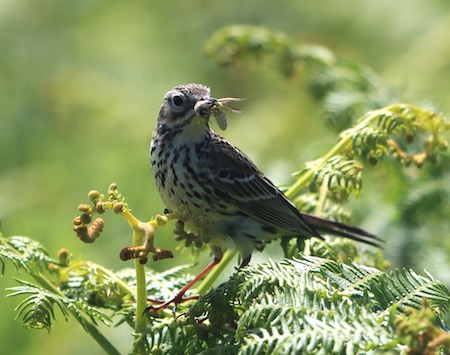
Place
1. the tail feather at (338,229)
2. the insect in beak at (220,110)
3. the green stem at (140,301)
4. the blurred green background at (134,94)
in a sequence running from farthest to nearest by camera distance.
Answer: the blurred green background at (134,94)
the tail feather at (338,229)
the insect in beak at (220,110)
the green stem at (140,301)

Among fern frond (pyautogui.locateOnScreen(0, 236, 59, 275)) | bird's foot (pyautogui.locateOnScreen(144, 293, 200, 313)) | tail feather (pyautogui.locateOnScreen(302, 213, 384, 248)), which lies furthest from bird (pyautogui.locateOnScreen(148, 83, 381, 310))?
fern frond (pyautogui.locateOnScreen(0, 236, 59, 275))

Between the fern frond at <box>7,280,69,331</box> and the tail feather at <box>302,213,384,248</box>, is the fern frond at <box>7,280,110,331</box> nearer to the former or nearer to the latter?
the fern frond at <box>7,280,69,331</box>

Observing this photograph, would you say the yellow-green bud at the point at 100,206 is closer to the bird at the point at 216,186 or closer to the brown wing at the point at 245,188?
the bird at the point at 216,186

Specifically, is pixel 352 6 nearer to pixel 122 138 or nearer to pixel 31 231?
pixel 122 138

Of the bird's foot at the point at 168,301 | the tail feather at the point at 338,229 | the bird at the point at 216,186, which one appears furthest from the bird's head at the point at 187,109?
the bird's foot at the point at 168,301

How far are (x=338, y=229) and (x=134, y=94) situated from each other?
337 centimetres

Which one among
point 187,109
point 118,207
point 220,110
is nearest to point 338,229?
point 220,110

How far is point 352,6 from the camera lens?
26.4 feet

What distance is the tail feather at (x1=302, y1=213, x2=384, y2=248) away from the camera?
3586mm

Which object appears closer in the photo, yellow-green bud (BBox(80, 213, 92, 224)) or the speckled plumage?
yellow-green bud (BBox(80, 213, 92, 224))

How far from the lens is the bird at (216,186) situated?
12.0ft

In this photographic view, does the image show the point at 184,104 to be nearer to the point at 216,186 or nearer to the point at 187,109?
the point at 187,109

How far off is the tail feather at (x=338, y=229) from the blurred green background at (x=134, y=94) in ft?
1.35

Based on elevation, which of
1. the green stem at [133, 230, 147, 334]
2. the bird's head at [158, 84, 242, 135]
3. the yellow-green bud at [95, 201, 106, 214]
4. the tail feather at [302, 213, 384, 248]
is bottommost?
the green stem at [133, 230, 147, 334]
